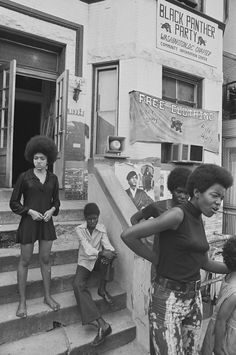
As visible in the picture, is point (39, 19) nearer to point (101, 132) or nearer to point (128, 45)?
point (128, 45)

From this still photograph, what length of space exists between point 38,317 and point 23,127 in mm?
7619

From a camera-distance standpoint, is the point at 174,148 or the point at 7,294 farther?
the point at 174,148

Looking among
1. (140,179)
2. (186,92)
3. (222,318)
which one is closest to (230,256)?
(222,318)

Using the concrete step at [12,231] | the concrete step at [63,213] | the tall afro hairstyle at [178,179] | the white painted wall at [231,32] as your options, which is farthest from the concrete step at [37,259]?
the white painted wall at [231,32]

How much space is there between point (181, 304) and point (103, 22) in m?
6.62

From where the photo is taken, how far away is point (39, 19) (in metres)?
6.66

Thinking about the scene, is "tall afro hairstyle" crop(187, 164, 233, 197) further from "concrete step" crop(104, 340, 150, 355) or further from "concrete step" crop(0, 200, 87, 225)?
"concrete step" crop(0, 200, 87, 225)

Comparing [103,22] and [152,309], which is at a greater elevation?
[103,22]

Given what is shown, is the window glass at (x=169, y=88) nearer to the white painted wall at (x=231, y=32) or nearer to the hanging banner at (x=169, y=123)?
the hanging banner at (x=169, y=123)

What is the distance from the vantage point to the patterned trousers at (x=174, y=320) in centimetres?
203

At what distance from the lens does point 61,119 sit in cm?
673

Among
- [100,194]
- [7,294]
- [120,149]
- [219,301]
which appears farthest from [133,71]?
[219,301]

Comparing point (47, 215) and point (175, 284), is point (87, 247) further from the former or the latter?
point (175, 284)

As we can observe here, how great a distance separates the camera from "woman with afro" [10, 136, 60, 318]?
328cm
